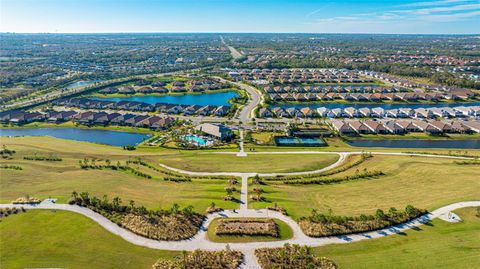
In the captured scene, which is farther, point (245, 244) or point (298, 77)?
point (298, 77)

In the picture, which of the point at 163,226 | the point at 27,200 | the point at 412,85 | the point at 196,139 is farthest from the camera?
the point at 412,85

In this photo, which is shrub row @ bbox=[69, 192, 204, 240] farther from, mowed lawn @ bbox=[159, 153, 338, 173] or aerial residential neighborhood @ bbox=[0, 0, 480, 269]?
mowed lawn @ bbox=[159, 153, 338, 173]

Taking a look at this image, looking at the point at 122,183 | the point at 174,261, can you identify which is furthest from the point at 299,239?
the point at 122,183

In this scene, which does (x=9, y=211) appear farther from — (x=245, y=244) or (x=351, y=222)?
(x=351, y=222)

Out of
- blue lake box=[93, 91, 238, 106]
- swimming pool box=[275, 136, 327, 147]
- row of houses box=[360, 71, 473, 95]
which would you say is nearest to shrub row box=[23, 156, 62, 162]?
swimming pool box=[275, 136, 327, 147]

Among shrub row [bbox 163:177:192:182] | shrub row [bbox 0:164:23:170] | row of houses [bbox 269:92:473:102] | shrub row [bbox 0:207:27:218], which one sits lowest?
shrub row [bbox 0:207:27:218]

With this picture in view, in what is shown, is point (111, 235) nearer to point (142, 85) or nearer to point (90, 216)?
point (90, 216)

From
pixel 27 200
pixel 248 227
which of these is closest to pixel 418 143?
pixel 248 227
